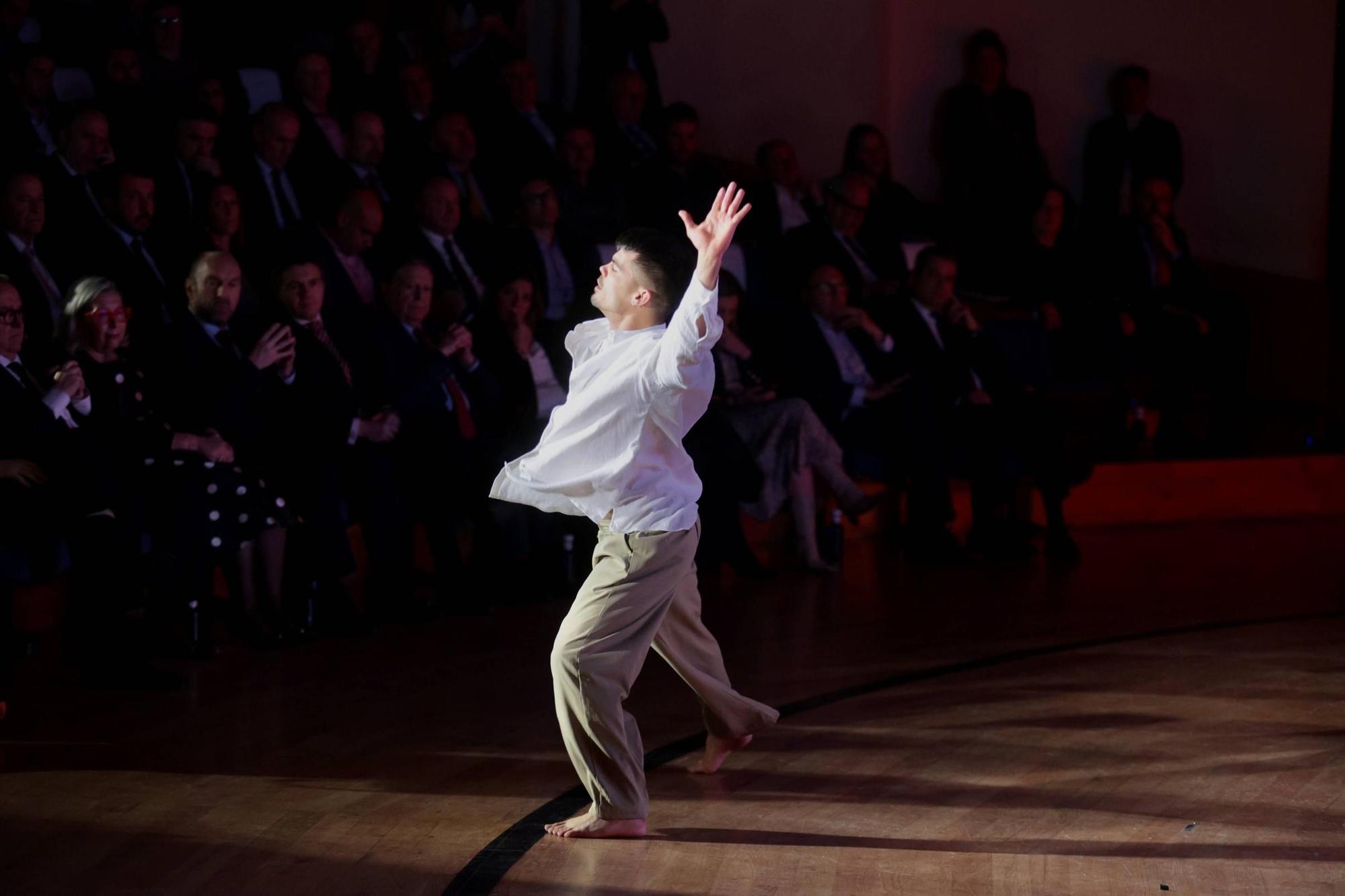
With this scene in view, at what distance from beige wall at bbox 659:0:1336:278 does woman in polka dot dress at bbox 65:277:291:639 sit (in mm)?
4990

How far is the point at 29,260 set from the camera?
5.24 metres

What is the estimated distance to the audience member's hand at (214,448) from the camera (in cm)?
485

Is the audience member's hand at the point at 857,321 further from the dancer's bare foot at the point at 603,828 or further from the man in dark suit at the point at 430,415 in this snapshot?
the dancer's bare foot at the point at 603,828

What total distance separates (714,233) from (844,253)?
470 cm

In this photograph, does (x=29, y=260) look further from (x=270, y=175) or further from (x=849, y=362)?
(x=849, y=362)

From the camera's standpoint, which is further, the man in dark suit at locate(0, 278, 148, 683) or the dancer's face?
the man in dark suit at locate(0, 278, 148, 683)

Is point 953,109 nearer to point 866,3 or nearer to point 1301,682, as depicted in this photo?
point 866,3

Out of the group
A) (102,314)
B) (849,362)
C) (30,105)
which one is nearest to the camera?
(102,314)

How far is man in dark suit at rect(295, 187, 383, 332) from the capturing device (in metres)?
5.87

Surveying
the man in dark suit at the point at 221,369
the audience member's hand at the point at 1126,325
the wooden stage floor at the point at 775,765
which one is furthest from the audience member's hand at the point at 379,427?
the audience member's hand at the point at 1126,325

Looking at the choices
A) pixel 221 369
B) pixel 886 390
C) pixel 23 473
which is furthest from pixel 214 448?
pixel 886 390

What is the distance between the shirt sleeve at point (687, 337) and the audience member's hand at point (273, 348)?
7.45ft

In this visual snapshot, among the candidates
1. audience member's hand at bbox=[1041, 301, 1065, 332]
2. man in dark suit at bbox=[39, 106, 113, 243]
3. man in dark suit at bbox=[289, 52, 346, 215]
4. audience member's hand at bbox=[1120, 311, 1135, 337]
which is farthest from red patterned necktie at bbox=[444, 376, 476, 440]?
audience member's hand at bbox=[1120, 311, 1135, 337]

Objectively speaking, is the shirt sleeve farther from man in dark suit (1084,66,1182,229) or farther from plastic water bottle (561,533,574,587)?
man in dark suit (1084,66,1182,229)
